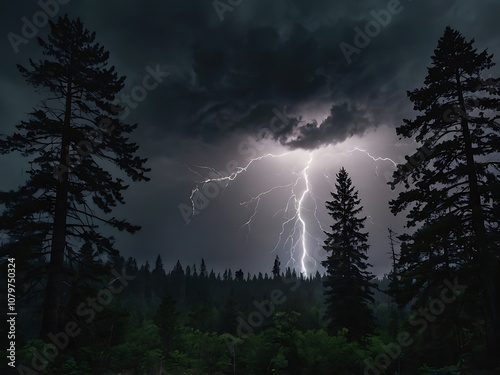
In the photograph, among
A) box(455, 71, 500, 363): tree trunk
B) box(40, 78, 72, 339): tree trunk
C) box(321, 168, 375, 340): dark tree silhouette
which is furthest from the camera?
box(321, 168, 375, 340): dark tree silhouette

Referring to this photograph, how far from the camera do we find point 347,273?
2406 cm

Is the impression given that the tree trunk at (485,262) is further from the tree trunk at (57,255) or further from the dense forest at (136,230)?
the tree trunk at (57,255)

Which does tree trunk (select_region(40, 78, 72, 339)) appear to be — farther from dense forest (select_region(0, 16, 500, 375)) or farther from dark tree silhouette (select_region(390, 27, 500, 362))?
dark tree silhouette (select_region(390, 27, 500, 362))

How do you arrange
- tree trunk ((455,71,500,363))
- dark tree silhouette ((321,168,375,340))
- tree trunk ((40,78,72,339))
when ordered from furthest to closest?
dark tree silhouette ((321,168,375,340)) → tree trunk ((455,71,500,363)) → tree trunk ((40,78,72,339))

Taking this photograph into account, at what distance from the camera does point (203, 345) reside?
15508 millimetres

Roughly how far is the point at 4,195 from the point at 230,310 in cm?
4546

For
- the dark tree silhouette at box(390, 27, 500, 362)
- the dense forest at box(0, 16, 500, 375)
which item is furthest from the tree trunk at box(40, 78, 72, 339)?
the dark tree silhouette at box(390, 27, 500, 362)

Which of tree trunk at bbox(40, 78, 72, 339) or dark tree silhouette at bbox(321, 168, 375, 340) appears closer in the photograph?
tree trunk at bbox(40, 78, 72, 339)

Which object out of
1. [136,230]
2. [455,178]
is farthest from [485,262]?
[136,230]

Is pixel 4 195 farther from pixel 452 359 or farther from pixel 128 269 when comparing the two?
pixel 128 269

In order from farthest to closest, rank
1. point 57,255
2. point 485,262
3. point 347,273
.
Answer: point 347,273
point 485,262
point 57,255

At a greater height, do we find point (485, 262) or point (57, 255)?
point (57, 255)

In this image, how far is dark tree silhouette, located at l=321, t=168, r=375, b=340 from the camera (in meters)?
22.6

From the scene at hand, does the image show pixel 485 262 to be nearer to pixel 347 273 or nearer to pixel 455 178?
pixel 455 178
